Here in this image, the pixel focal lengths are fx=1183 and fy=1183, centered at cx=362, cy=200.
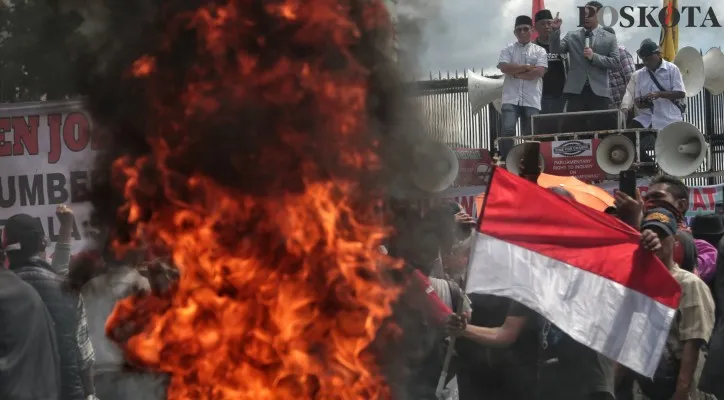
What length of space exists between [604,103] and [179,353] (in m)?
10.5

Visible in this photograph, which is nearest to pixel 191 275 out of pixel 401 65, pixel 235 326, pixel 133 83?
pixel 235 326

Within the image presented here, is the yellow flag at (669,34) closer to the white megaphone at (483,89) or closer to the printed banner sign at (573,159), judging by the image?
the white megaphone at (483,89)

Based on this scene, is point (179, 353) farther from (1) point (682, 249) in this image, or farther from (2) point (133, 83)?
(1) point (682, 249)

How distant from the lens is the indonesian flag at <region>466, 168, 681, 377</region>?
21.1ft

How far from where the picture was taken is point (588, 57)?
14.4 metres

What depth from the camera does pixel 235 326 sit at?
18.1 feet

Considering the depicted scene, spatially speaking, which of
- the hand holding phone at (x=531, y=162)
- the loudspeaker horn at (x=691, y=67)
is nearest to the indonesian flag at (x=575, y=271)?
the hand holding phone at (x=531, y=162)

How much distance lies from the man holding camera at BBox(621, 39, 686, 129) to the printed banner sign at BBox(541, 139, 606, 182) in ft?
2.26

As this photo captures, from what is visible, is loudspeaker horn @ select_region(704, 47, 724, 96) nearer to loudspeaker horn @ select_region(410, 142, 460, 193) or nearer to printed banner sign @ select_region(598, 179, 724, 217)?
printed banner sign @ select_region(598, 179, 724, 217)

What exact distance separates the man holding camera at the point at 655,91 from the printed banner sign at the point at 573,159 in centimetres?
69

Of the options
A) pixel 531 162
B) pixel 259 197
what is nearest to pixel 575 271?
pixel 531 162

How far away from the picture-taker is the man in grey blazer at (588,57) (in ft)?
47.4

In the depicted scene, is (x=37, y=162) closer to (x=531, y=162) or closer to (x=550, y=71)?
(x=531, y=162)

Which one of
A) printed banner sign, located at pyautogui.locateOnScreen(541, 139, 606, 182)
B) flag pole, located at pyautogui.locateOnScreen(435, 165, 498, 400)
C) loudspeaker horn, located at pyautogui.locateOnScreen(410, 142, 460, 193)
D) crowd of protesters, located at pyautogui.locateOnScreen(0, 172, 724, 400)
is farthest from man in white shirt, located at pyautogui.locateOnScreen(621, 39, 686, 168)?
flag pole, located at pyautogui.locateOnScreen(435, 165, 498, 400)
